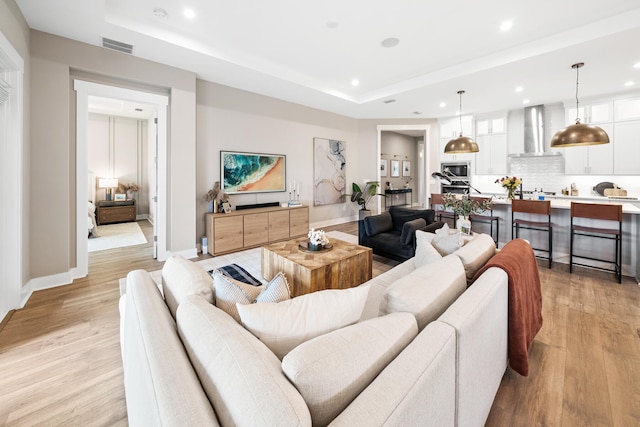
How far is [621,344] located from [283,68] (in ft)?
16.4

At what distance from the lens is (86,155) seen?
135 inches

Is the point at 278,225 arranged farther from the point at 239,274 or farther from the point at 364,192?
the point at 364,192

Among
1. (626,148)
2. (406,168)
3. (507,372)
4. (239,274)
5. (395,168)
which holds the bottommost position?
(507,372)

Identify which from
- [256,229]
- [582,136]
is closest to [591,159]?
[582,136]

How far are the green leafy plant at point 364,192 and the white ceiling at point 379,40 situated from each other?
2.57m

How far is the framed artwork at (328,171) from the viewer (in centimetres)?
648

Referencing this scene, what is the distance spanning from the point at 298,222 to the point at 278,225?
1.65 feet

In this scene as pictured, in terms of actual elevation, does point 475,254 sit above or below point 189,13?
below

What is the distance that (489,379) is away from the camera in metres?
1.40

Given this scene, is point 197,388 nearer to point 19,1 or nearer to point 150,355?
point 150,355

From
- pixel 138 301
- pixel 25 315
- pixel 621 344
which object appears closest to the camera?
pixel 138 301

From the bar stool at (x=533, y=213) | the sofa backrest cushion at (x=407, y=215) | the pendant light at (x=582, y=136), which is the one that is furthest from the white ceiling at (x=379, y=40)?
the sofa backrest cushion at (x=407, y=215)

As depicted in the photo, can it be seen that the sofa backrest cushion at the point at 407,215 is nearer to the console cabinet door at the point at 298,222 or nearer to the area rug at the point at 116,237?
the console cabinet door at the point at 298,222

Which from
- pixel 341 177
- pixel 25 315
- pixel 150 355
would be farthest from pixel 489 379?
pixel 341 177
